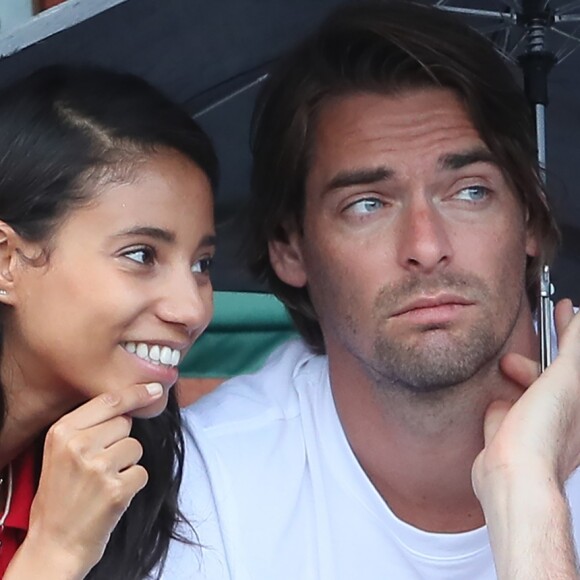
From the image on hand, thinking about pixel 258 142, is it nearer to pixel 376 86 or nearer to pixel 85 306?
pixel 376 86

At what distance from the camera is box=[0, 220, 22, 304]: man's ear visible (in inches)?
67.3

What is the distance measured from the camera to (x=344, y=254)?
2.12 metres

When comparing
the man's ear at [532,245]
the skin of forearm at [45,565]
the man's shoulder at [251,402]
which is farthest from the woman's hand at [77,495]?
the man's ear at [532,245]

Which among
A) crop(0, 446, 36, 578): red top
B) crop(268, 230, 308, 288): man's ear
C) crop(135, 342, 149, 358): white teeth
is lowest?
crop(0, 446, 36, 578): red top

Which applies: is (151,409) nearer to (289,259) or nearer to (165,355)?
(165,355)

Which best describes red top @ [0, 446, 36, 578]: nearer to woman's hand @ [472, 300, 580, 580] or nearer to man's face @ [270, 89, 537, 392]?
man's face @ [270, 89, 537, 392]

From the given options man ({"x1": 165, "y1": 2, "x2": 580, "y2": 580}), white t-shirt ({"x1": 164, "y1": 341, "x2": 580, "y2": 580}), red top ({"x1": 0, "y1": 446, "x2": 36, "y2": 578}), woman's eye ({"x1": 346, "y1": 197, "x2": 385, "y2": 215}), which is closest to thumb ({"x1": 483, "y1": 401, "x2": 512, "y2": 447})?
man ({"x1": 165, "y1": 2, "x2": 580, "y2": 580})

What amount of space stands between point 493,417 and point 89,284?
0.87m

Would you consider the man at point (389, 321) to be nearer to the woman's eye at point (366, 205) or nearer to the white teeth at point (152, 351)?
the woman's eye at point (366, 205)

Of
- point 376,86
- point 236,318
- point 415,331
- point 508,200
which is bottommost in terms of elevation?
point 236,318

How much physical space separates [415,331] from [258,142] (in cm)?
66

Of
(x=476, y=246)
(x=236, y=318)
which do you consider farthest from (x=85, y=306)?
(x=236, y=318)

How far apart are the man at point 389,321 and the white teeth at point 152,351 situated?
0.46m

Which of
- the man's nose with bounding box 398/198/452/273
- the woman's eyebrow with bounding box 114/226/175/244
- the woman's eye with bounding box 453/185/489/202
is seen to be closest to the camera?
the woman's eyebrow with bounding box 114/226/175/244
